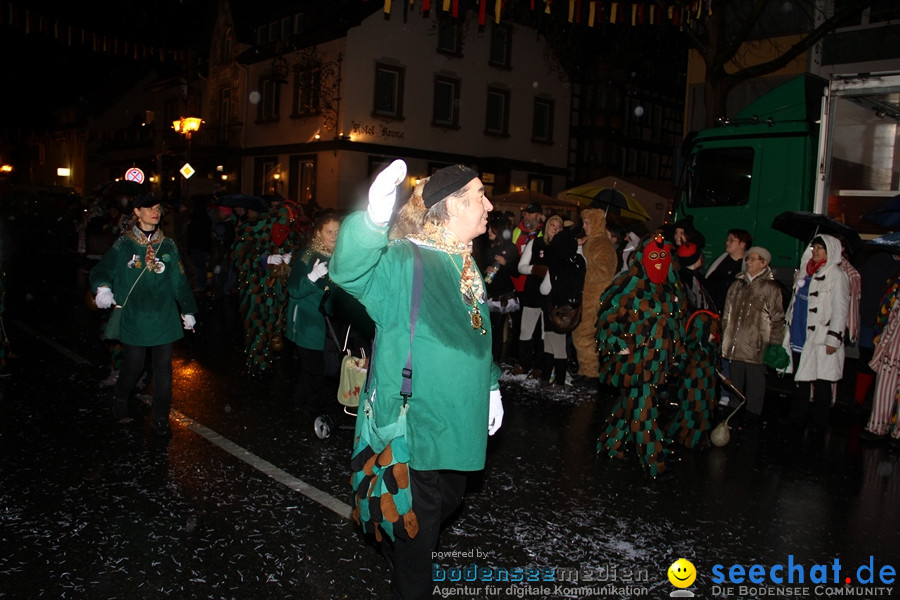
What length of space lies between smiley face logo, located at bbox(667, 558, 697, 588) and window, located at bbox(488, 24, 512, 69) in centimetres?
2822

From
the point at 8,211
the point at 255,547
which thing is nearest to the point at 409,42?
the point at 8,211

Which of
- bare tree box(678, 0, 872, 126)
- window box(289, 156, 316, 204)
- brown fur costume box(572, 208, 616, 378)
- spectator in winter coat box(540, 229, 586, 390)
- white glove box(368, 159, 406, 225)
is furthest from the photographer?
window box(289, 156, 316, 204)

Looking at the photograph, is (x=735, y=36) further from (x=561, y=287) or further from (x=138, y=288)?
(x=138, y=288)

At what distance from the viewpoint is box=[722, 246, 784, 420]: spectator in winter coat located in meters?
7.68

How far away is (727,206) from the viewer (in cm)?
1093

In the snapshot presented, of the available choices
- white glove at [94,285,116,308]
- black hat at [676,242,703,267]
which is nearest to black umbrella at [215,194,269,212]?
white glove at [94,285,116,308]

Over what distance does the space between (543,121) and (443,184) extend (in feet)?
101

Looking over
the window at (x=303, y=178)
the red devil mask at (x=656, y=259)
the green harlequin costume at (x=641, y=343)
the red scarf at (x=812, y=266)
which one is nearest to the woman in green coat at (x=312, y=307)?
the green harlequin costume at (x=641, y=343)

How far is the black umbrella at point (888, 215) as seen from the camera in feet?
27.7

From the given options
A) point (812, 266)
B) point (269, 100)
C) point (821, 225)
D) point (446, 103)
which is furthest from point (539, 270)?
point (269, 100)

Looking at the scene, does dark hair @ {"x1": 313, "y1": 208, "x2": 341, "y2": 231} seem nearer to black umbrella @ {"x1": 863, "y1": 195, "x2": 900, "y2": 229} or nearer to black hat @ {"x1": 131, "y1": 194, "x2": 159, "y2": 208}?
black hat @ {"x1": 131, "y1": 194, "x2": 159, "y2": 208}

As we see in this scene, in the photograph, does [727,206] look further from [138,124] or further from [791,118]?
[138,124]

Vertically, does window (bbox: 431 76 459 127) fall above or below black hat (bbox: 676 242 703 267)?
above

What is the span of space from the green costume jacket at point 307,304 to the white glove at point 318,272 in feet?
0.48
